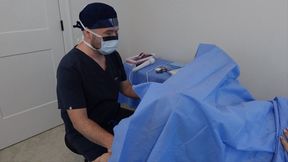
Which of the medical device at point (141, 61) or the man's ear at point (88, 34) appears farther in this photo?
the medical device at point (141, 61)

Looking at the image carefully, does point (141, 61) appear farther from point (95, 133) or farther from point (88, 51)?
point (95, 133)

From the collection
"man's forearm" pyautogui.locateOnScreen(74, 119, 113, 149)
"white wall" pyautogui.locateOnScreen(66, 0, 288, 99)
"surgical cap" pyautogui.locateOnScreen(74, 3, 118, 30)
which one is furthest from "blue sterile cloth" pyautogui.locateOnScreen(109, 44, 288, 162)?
"white wall" pyautogui.locateOnScreen(66, 0, 288, 99)

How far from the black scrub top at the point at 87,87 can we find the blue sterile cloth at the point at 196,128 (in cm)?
50

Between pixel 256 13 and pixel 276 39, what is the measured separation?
21cm

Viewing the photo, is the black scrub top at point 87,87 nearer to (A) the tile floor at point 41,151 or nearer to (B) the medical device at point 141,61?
(B) the medical device at point 141,61

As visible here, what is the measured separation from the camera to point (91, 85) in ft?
4.22

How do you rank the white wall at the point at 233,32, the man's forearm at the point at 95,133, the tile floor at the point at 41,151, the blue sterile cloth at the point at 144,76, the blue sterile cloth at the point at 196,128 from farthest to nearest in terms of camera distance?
1. the tile floor at the point at 41,151
2. the blue sterile cloth at the point at 144,76
3. the white wall at the point at 233,32
4. the man's forearm at the point at 95,133
5. the blue sterile cloth at the point at 196,128

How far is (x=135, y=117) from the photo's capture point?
687 millimetres

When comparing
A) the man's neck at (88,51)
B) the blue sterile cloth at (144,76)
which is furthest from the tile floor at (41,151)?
the man's neck at (88,51)

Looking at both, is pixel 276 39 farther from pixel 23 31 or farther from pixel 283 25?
pixel 23 31

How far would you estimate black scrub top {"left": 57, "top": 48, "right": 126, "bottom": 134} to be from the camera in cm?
117

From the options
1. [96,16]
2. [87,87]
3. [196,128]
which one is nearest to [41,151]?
[87,87]

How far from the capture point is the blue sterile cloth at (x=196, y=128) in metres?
0.64

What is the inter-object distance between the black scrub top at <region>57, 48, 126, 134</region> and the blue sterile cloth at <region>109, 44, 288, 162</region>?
495 millimetres
